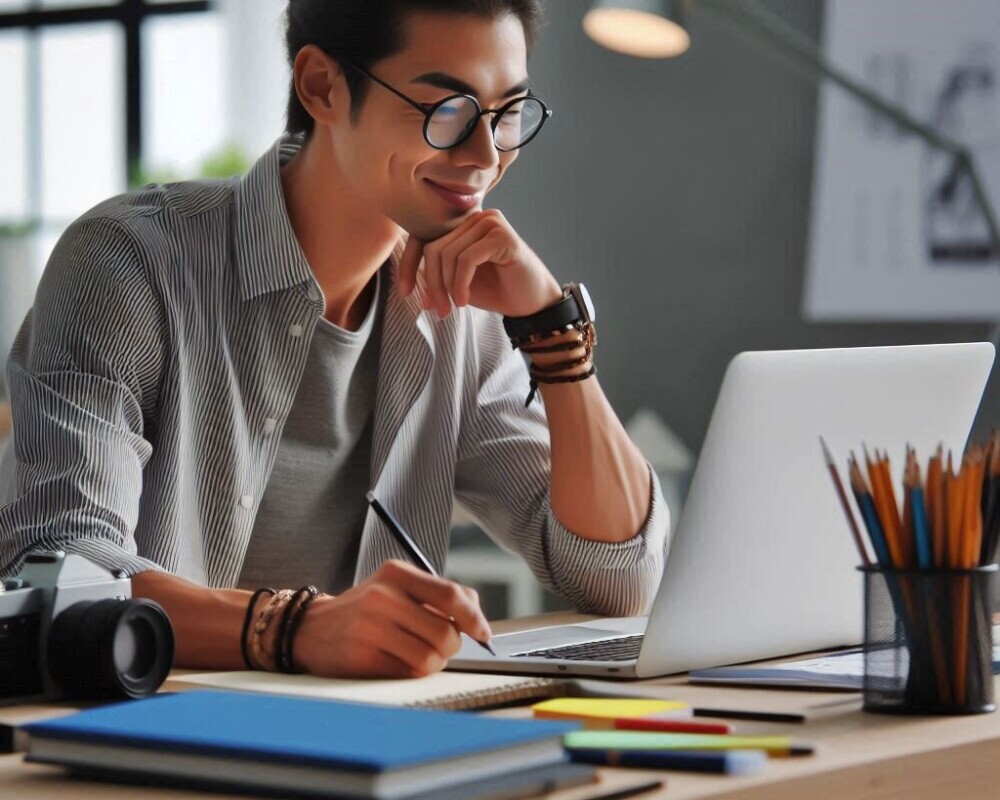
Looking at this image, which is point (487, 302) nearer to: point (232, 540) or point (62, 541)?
point (232, 540)

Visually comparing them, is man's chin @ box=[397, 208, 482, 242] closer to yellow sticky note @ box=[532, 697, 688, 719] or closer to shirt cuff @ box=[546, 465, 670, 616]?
shirt cuff @ box=[546, 465, 670, 616]

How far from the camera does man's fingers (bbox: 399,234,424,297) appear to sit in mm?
1480

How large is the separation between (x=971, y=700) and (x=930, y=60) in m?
2.00

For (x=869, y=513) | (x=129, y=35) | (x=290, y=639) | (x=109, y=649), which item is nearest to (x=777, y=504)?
(x=869, y=513)

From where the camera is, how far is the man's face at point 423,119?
4.65 ft

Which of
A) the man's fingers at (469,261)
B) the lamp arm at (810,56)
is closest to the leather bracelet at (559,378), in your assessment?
the man's fingers at (469,261)

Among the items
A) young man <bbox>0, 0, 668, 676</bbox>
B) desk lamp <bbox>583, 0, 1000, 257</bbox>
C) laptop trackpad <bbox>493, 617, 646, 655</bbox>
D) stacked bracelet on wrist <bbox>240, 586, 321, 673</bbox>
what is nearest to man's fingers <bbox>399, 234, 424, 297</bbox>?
young man <bbox>0, 0, 668, 676</bbox>

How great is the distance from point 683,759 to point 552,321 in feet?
2.60

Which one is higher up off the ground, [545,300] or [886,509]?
[545,300]

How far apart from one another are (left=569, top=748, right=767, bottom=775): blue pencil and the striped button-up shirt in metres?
0.61

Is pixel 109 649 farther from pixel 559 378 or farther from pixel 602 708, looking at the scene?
pixel 559 378

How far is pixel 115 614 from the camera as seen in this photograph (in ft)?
2.85

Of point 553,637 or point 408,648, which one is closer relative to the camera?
point 408,648

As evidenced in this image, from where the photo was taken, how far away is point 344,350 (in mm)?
1570
